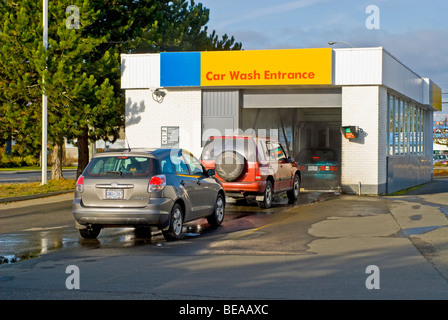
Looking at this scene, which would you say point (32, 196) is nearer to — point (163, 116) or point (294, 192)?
point (163, 116)

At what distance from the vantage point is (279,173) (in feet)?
62.0

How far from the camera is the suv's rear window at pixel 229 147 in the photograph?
1744 cm

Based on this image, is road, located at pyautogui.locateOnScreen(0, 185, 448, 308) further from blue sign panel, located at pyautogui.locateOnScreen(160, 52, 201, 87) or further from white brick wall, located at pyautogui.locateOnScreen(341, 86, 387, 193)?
blue sign panel, located at pyautogui.locateOnScreen(160, 52, 201, 87)

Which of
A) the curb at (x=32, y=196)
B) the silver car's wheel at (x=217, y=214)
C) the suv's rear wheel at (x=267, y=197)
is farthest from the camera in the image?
→ the curb at (x=32, y=196)

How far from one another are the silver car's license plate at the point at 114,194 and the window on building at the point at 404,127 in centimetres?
1602

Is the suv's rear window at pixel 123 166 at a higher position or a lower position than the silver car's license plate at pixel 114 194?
higher

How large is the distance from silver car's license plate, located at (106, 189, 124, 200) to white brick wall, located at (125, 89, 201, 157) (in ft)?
42.2

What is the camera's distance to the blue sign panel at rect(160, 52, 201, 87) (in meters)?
24.0

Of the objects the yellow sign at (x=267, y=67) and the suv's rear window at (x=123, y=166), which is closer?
the suv's rear window at (x=123, y=166)

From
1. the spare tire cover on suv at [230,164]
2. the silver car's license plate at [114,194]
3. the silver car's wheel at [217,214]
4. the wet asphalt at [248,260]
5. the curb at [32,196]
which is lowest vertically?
the wet asphalt at [248,260]

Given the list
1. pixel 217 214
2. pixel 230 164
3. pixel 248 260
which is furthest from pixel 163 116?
pixel 248 260

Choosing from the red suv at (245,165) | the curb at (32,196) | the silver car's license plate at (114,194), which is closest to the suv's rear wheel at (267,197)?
the red suv at (245,165)

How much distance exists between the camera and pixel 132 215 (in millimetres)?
11414

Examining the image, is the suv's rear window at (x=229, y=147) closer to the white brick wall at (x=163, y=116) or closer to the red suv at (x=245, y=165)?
the red suv at (x=245, y=165)
